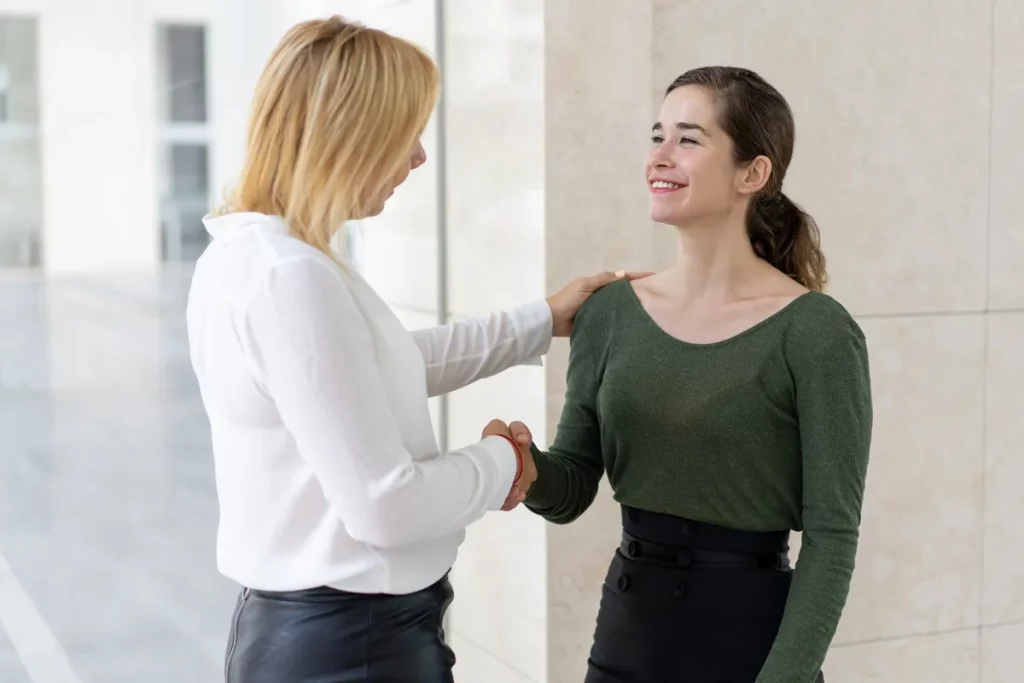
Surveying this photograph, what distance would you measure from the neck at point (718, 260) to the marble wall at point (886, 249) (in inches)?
29.8

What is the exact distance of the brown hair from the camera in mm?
2051

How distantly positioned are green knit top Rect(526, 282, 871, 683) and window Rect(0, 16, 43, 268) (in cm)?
153

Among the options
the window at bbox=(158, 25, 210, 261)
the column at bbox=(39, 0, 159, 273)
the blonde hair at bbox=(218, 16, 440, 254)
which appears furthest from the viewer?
the window at bbox=(158, 25, 210, 261)

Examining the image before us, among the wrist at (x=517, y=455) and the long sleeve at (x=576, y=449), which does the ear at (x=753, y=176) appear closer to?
the long sleeve at (x=576, y=449)

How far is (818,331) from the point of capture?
1909mm

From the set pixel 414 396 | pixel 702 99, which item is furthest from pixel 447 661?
pixel 702 99

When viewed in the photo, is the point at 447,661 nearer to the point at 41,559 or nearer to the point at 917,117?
the point at 41,559

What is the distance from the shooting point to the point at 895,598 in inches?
133

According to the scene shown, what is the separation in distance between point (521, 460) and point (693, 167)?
21.3 inches

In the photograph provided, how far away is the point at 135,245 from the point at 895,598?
2135mm

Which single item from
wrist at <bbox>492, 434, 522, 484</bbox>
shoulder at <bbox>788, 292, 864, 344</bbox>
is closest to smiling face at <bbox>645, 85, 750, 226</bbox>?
shoulder at <bbox>788, 292, 864, 344</bbox>

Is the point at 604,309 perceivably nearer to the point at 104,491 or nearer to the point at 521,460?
the point at 521,460

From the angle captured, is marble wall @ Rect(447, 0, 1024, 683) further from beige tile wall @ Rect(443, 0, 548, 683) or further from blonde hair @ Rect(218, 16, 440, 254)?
blonde hair @ Rect(218, 16, 440, 254)

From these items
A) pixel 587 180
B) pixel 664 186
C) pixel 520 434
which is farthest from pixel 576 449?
pixel 587 180
